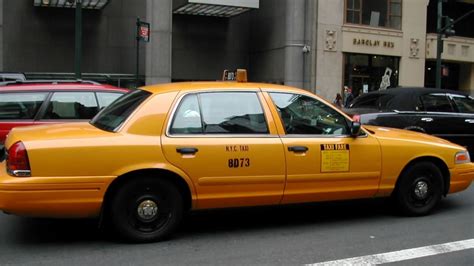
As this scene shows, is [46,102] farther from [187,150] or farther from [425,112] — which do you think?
[425,112]

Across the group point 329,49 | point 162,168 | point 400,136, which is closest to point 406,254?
point 400,136

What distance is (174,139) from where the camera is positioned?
5.32 meters

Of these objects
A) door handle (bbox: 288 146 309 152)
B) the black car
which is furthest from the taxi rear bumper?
the black car

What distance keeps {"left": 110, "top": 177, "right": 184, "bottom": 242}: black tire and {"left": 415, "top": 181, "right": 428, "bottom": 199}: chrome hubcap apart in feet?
9.49

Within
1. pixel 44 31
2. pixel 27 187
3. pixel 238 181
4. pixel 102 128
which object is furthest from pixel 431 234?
pixel 44 31

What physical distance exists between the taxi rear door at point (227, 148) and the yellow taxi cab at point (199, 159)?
0.01 meters

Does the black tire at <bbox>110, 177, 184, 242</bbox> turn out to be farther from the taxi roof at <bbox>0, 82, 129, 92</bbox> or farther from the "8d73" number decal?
the taxi roof at <bbox>0, 82, 129, 92</bbox>

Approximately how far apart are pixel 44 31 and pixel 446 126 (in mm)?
20836

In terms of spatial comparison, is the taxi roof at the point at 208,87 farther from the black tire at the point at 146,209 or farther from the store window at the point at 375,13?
the store window at the point at 375,13

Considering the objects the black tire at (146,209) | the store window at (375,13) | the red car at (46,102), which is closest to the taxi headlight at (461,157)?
the black tire at (146,209)

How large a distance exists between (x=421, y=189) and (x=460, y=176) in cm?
58

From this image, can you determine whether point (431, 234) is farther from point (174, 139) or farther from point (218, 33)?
point (218, 33)

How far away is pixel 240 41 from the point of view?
3052 centimetres

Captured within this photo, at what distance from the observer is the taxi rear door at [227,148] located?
17.6ft
